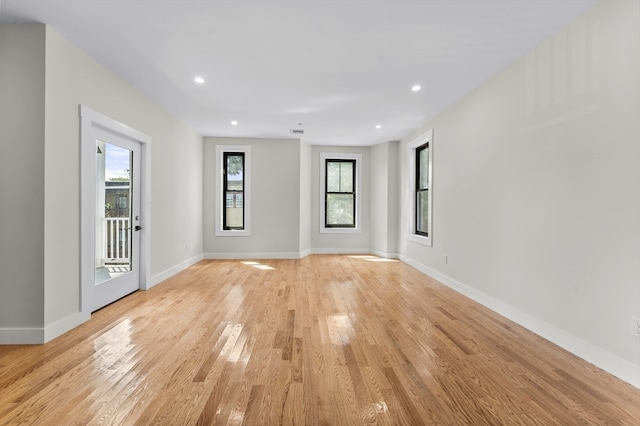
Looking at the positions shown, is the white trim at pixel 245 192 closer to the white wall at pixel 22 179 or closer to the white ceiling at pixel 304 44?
the white ceiling at pixel 304 44

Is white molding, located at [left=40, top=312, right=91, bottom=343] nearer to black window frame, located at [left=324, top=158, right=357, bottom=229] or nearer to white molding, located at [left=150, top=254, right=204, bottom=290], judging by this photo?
white molding, located at [left=150, top=254, right=204, bottom=290]

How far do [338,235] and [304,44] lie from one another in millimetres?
5287

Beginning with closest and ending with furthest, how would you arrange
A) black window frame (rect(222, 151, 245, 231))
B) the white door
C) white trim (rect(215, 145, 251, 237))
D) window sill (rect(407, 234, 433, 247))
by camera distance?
1. the white door
2. window sill (rect(407, 234, 433, 247))
3. white trim (rect(215, 145, 251, 237))
4. black window frame (rect(222, 151, 245, 231))

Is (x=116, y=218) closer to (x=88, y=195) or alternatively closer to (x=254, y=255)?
(x=88, y=195)

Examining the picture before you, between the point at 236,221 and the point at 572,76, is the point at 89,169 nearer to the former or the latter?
the point at 236,221

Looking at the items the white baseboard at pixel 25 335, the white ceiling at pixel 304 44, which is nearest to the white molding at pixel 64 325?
the white baseboard at pixel 25 335

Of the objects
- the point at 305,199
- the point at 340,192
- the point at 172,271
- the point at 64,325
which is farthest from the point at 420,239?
the point at 64,325

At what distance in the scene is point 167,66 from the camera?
3.32 metres

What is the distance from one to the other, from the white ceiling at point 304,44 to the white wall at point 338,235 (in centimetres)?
304

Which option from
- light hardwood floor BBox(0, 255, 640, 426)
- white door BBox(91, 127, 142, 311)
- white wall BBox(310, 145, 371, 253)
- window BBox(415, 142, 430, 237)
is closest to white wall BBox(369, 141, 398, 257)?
white wall BBox(310, 145, 371, 253)

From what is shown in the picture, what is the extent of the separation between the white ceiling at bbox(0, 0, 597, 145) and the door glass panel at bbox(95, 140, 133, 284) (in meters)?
0.97

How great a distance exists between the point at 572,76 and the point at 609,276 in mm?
1616

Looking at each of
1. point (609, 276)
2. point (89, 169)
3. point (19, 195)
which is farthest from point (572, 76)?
point (19, 195)

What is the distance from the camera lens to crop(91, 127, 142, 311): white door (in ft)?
11.2
